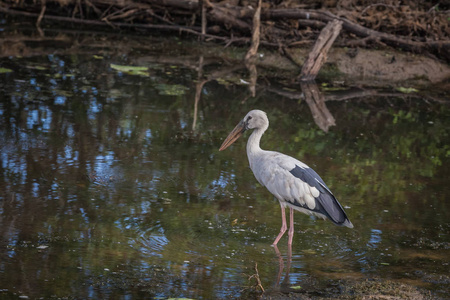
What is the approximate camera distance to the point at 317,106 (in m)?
11.3

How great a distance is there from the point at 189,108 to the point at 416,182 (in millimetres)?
3831

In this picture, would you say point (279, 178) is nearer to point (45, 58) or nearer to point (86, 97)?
point (86, 97)

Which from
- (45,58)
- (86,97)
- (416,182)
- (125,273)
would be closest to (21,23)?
(45,58)

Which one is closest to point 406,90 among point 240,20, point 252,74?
point 252,74

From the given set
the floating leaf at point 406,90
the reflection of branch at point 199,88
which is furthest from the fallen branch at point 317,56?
the reflection of branch at point 199,88

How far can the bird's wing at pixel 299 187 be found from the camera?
591 cm

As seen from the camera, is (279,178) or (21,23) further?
(21,23)

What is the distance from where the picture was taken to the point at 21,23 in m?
16.4

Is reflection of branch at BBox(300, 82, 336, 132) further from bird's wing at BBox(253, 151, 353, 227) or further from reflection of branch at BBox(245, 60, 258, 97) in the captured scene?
bird's wing at BBox(253, 151, 353, 227)

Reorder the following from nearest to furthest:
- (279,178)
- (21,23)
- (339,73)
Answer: (279,178) < (339,73) < (21,23)

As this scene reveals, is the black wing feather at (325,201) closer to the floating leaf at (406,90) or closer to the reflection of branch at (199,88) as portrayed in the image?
the reflection of branch at (199,88)

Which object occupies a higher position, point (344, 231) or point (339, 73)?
point (339, 73)

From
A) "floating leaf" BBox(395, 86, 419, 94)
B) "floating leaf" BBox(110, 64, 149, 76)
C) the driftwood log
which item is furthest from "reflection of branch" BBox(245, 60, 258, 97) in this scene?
"floating leaf" BBox(395, 86, 419, 94)

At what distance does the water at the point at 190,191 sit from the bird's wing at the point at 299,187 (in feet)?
1.19
